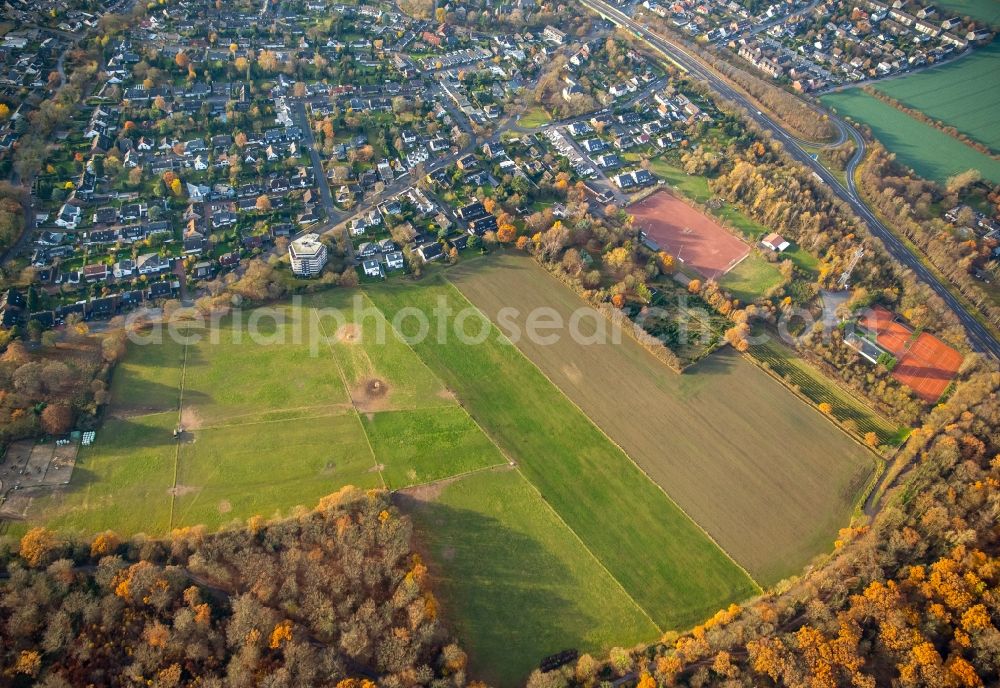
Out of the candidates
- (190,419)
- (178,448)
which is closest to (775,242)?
(190,419)

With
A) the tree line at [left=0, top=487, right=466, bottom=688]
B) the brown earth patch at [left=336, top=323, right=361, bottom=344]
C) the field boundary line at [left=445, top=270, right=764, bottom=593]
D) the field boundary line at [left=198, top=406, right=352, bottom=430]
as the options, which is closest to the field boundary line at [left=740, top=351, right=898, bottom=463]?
the field boundary line at [left=445, top=270, right=764, bottom=593]

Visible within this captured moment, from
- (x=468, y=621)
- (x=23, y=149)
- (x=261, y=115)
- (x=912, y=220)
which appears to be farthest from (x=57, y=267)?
(x=912, y=220)

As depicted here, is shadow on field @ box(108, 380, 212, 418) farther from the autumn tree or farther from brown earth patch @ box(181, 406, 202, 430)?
the autumn tree

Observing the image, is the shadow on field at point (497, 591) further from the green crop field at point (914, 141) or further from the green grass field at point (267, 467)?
the green crop field at point (914, 141)

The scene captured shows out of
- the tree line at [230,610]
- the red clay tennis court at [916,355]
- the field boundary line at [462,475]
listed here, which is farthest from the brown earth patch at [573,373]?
the red clay tennis court at [916,355]

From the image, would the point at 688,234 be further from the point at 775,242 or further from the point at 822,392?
the point at 822,392

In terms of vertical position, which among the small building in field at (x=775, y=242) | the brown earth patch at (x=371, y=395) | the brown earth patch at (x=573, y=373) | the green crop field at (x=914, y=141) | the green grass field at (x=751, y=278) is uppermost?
the green crop field at (x=914, y=141)
